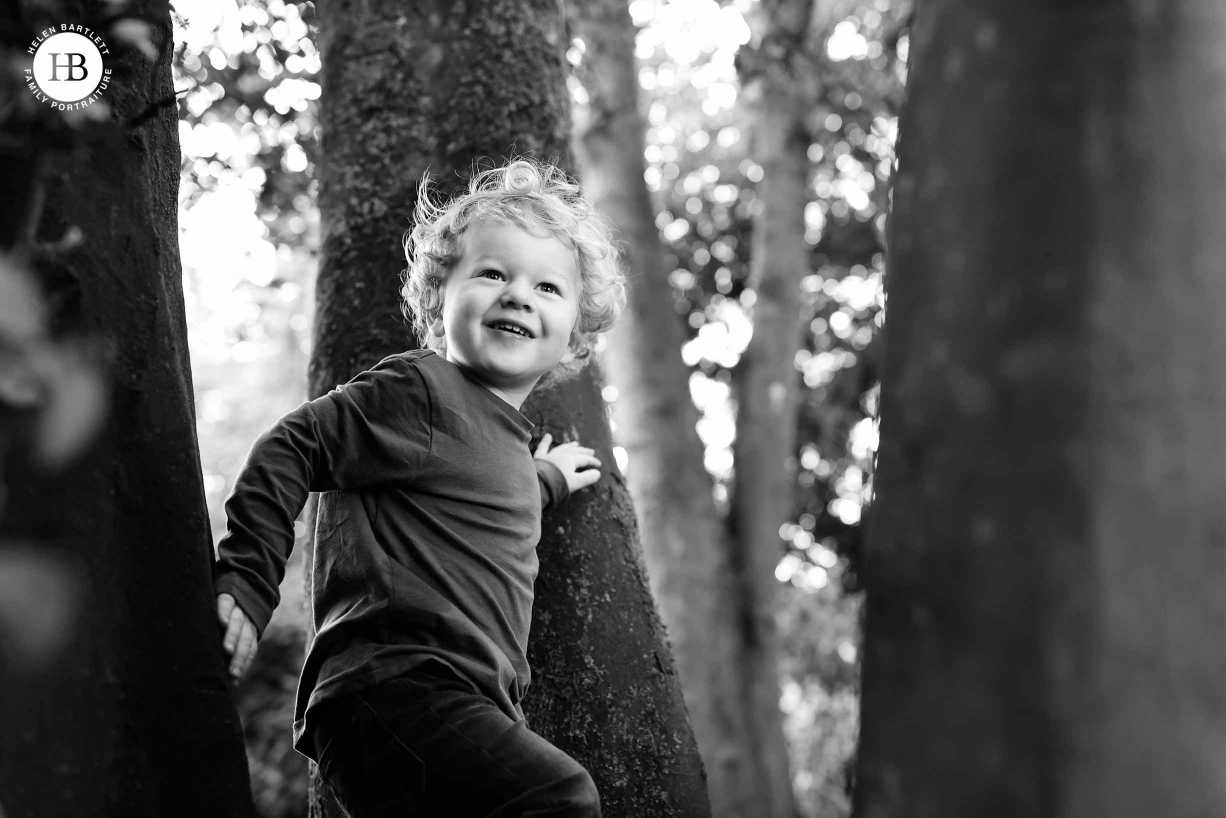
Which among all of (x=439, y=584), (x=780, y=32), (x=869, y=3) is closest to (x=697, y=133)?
(x=869, y=3)

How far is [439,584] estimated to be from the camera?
7.48 feet

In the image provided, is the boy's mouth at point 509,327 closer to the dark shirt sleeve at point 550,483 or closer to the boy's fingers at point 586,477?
the dark shirt sleeve at point 550,483

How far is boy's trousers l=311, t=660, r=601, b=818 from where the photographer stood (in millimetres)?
2051

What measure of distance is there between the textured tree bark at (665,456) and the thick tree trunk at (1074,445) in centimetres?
483

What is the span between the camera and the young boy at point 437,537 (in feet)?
6.75

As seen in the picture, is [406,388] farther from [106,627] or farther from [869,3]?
[869,3]

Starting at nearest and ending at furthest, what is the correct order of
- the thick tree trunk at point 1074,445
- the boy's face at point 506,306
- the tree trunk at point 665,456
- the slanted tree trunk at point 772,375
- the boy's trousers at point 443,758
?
the thick tree trunk at point 1074,445
the boy's trousers at point 443,758
the boy's face at point 506,306
the tree trunk at point 665,456
the slanted tree trunk at point 772,375

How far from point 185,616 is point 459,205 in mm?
1405

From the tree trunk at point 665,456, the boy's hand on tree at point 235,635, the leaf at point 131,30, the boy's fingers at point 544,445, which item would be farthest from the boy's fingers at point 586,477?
the tree trunk at point 665,456

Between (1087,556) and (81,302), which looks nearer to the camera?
(1087,556)

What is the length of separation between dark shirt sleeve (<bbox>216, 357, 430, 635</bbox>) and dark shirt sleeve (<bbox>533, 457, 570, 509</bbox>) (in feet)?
1.76

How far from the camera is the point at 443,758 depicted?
2080mm

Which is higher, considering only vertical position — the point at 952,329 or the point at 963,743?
the point at 952,329

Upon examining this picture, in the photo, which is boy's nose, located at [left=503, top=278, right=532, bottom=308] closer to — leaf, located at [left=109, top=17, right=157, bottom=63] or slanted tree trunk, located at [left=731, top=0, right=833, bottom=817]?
leaf, located at [left=109, top=17, right=157, bottom=63]
